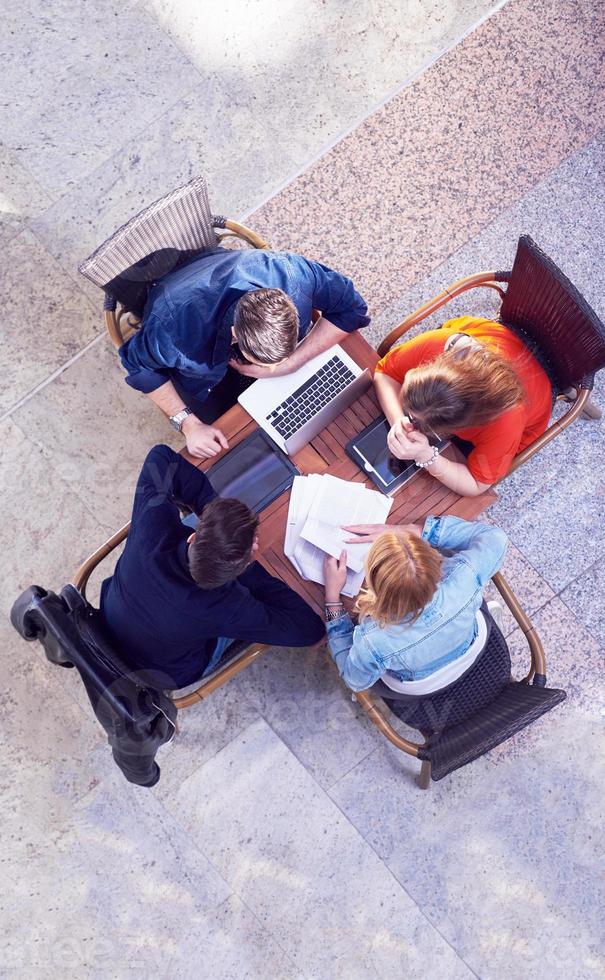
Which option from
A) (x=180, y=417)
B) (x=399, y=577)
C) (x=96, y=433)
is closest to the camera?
(x=399, y=577)

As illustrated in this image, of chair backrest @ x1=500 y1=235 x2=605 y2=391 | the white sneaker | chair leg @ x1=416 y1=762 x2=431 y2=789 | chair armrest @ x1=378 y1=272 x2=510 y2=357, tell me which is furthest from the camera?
the white sneaker

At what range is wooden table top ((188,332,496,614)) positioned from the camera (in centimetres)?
221

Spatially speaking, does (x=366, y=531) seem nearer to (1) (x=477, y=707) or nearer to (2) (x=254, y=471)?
(2) (x=254, y=471)

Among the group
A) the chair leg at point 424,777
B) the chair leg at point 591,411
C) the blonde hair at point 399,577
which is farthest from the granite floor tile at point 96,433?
the chair leg at point 591,411

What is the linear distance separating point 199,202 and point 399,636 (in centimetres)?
132

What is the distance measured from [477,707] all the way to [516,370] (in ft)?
3.32

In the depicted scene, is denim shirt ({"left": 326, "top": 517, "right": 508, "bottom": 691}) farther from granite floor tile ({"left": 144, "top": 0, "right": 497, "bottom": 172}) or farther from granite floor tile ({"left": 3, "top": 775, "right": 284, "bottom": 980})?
granite floor tile ({"left": 144, "top": 0, "right": 497, "bottom": 172})

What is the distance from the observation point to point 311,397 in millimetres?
2213

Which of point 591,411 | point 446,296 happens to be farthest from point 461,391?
point 591,411

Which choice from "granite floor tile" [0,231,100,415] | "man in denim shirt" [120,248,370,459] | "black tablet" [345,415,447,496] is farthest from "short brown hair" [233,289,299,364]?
"granite floor tile" [0,231,100,415]

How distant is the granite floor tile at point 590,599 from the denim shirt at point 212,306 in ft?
4.35

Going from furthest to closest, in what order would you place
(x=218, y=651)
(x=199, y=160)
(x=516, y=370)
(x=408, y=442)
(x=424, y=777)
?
1. (x=199, y=160)
2. (x=424, y=777)
3. (x=218, y=651)
4. (x=516, y=370)
5. (x=408, y=442)

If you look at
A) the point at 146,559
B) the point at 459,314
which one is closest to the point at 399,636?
the point at 146,559

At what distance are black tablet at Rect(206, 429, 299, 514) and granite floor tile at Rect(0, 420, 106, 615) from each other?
0.91m
